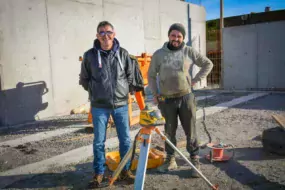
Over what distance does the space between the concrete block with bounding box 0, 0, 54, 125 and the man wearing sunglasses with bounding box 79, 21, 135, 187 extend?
4228 millimetres

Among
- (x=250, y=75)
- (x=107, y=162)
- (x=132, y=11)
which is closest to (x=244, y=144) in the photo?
(x=107, y=162)

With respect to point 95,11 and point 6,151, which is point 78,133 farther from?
point 95,11

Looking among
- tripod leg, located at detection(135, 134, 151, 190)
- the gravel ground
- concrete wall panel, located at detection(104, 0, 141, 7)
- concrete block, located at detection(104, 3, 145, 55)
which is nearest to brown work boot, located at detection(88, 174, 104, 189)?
tripod leg, located at detection(135, 134, 151, 190)

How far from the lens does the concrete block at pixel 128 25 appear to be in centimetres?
905

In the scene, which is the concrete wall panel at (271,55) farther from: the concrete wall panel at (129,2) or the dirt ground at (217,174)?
the dirt ground at (217,174)

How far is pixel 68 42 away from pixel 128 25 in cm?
264

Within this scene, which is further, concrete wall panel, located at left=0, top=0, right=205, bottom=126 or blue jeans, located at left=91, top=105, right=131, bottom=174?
concrete wall panel, located at left=0, top=0, right=205, bottom=126

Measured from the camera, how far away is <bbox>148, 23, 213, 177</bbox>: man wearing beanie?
133 inches

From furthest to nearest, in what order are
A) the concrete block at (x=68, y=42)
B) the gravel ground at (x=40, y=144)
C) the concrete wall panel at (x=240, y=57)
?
the concrete wall panel at (x=240, y=57), the concrete block at (x=68, y=42), the gravel ground at (x=40, y=144)

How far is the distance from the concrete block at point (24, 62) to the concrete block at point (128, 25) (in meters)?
2.51

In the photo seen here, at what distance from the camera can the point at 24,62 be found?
6859 millimetres

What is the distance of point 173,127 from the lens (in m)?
3.59

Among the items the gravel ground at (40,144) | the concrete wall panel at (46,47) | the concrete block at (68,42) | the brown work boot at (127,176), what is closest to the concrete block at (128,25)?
the concrete wall panel at (46,47)

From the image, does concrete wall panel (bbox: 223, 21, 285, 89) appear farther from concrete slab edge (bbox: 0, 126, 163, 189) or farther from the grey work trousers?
the grey work trousers
